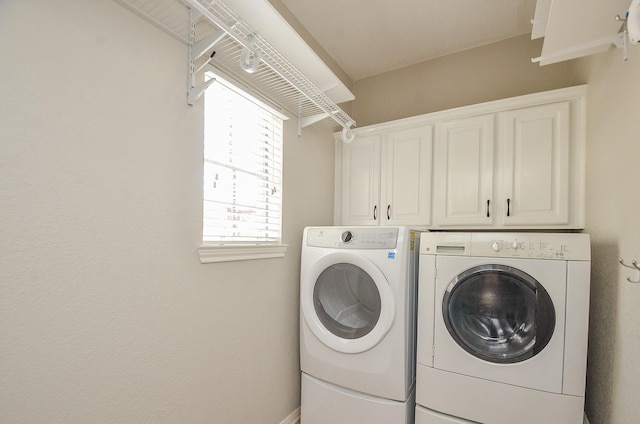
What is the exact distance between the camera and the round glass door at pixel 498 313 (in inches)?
53.3

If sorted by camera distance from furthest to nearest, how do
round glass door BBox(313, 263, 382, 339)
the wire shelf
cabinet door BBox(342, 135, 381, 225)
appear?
1. cabinet door BBox(342, 135, 381, 225)
2. round glass door BBox(313, 263, 382, 339)
3. the wire shelf

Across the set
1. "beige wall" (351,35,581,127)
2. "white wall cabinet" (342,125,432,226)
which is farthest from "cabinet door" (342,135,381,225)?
"beige wall" (351,35,581,127)

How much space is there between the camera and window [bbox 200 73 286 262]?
139 cm

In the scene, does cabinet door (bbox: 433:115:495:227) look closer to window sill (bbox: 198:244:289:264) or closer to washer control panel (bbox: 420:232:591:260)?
washer control panel (bbox: 420:232:591:260)

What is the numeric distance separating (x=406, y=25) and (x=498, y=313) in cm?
189

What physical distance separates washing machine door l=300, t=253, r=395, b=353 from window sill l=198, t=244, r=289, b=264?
260 mm

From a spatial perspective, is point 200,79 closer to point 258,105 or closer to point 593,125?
point 258,105

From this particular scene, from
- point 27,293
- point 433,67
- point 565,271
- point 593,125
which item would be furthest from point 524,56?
point 27,293

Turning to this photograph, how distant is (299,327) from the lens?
1956 millimetres

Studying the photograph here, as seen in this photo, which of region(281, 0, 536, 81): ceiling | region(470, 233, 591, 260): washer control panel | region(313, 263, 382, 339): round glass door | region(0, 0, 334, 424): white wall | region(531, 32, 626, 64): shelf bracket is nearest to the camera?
region(0, 0, 334, 424): white wall

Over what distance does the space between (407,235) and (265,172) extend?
90 centimetres

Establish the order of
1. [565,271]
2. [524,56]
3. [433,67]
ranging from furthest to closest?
[433,67] → [524,56] → [565,271]

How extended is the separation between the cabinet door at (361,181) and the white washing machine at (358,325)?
594mm

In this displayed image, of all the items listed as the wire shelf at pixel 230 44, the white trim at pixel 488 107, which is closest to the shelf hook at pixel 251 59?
the wire shelf at pixel 230 44
